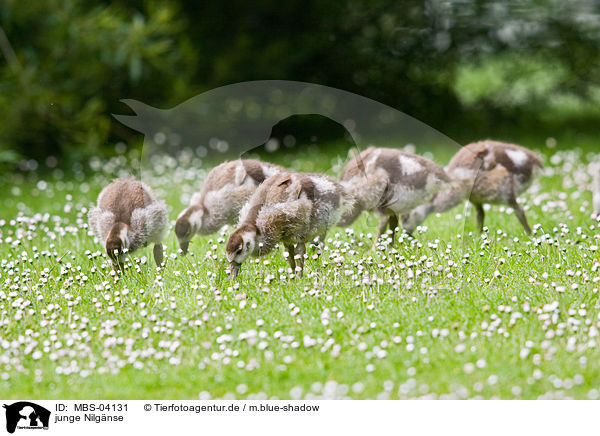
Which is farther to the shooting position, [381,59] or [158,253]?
[381,59]

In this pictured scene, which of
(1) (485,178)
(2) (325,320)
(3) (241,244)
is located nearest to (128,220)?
(3) (241,244)

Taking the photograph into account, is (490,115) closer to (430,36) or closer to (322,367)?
(430,36)

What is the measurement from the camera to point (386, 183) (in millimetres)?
7008

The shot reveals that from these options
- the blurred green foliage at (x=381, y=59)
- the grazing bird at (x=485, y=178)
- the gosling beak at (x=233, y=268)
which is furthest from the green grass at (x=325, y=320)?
the blurred green foliage at (x=381, y=59)

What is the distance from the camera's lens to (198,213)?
7.43m

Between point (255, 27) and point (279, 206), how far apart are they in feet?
29.6

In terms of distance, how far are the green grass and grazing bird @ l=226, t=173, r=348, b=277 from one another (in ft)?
0.86

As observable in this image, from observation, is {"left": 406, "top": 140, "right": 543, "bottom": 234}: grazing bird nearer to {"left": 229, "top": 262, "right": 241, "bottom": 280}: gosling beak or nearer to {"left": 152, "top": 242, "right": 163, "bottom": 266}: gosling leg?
{"left": 229, "top": 262, "right": 241, "bottom": 280}: gosling beak

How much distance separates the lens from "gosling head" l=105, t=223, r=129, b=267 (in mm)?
6602
